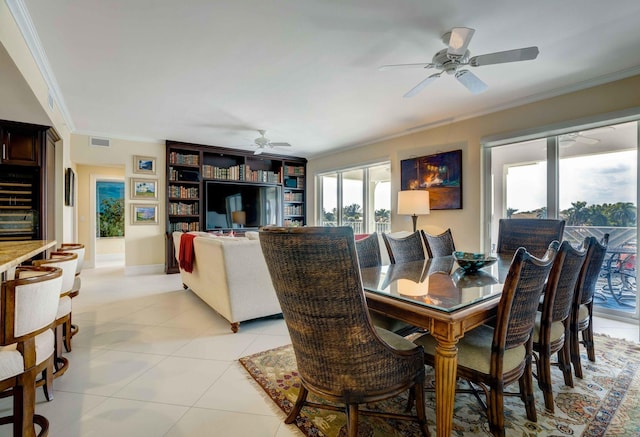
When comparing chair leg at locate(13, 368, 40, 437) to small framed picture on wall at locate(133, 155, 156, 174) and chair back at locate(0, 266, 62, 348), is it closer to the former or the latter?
chair back at locate(0, 266, 62, 348)

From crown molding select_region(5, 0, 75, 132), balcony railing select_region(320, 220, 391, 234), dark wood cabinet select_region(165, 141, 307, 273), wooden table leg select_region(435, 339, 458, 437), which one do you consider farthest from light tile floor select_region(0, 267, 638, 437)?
balcony railing select_region(320, 220, 391, 234)

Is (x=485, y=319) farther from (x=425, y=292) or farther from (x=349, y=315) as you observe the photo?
(x=349, y=315)

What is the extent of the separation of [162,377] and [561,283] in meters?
2.47

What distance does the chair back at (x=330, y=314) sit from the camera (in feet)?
3.46

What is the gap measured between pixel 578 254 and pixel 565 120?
256cm

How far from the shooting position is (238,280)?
2.81m

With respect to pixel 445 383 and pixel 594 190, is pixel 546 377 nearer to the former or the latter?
pixel 445 383

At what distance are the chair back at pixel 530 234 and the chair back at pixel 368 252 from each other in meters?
1.53

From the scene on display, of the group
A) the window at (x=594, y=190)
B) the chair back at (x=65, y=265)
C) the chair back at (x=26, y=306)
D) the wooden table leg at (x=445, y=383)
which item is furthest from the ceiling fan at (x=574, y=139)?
the chair back at (x=65, y=265)

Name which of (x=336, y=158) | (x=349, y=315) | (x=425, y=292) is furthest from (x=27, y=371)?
(x=336, y=158)

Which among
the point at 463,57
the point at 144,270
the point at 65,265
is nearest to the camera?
the point at 65,265

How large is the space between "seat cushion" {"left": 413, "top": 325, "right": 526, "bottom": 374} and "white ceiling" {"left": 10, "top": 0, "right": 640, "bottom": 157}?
6.85 ft

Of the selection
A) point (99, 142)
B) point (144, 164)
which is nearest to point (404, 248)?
A: point (144, 164)

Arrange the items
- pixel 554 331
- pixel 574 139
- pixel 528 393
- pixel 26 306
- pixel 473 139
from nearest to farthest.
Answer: pixel 26 306 < pixel 528 393 < pixel 554 331 < pixel 574 139 < pixel 473 139
